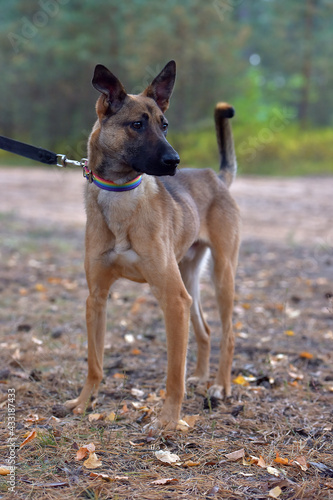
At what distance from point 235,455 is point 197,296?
1723mm

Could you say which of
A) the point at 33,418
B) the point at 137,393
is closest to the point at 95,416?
the point at 33,418

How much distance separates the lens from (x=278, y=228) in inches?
434

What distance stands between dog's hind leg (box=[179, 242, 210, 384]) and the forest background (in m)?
15.6

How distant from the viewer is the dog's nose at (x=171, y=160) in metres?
3.22

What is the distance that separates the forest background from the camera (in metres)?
21.6

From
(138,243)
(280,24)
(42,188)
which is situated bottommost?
(42,188)

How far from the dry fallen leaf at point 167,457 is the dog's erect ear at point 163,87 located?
2.15 meters

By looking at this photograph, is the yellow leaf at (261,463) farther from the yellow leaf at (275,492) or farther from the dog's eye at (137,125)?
the dog's eye at (137,125)

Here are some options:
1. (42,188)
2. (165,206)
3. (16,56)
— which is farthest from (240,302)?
(16,56)

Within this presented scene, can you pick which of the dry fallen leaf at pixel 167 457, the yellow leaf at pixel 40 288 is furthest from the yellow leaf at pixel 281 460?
the yellow leaf at pixel 40 288

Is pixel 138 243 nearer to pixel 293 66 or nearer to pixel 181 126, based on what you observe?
pixel 181 126

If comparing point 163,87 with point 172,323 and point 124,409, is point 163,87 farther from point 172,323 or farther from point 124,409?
point 124,409

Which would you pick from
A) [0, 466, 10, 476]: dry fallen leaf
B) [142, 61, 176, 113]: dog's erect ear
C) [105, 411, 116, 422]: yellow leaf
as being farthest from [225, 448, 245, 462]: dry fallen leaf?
[142, 61, 176, 113]: dog's erect ear

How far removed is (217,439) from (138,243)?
125 cm
